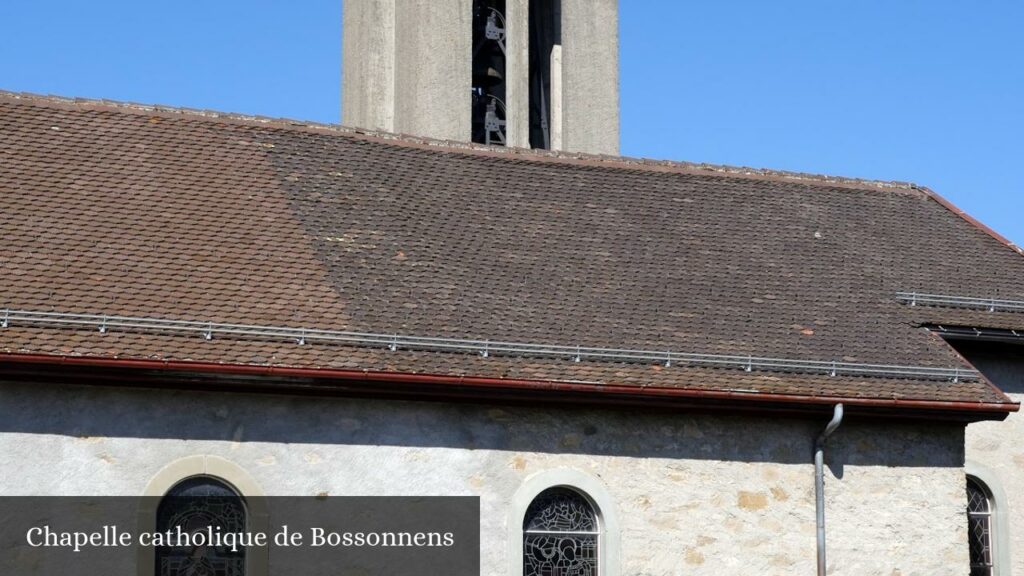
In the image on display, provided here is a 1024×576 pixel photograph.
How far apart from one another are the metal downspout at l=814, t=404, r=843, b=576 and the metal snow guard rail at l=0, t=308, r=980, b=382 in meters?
0.63

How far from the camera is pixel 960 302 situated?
20266 millimetres

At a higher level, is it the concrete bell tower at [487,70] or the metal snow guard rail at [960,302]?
the concrete bell tower at [487,70]

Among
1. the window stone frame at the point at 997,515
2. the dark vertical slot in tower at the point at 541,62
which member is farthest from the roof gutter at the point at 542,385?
the dark vertical slot in tower at the point at 541,62

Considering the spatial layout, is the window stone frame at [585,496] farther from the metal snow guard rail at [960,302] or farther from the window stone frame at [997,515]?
the metal snow guard rail at [960,302]

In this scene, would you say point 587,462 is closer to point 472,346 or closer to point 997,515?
point 472,346

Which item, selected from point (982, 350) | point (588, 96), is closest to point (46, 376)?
point (982, 350)

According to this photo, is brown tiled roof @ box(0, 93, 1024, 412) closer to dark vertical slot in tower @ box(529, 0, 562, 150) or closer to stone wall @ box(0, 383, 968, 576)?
stone wall @ box(0, 383, 968, 576)

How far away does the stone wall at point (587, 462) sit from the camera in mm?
15820

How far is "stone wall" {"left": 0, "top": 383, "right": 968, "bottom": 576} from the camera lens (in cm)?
1582

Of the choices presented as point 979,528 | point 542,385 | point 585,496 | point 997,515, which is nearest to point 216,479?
point 542,385

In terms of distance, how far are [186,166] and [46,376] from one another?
449cm

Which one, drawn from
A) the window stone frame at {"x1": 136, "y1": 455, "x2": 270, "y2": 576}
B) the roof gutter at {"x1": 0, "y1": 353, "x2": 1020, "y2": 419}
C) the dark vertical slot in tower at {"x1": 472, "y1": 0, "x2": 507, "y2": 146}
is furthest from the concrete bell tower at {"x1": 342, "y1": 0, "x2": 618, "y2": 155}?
the window stone frame at {"x1": 136, "y1": 455, "x2": 270, "y2": 576}

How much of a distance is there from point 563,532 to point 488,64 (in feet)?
44.4

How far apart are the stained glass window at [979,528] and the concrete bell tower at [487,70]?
34.9 ft
